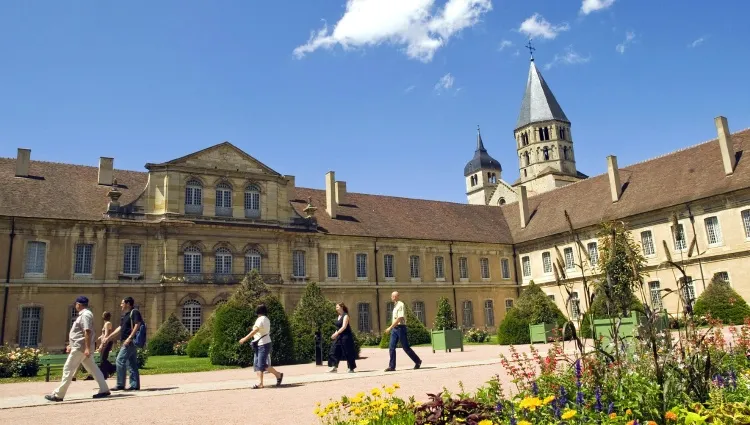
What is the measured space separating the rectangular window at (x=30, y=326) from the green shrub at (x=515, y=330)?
20.3 metres

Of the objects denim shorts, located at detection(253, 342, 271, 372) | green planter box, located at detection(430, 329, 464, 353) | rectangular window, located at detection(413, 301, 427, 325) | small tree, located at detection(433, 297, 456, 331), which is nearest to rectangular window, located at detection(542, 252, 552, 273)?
rectangular window, located at detection(413, 301, 427, 325)

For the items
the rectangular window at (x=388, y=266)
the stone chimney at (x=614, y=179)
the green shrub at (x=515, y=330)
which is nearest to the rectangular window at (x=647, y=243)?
the stone chimney at (x=614, y=179)

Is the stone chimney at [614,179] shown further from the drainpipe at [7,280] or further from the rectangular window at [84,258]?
the drainpipe at [7,280]

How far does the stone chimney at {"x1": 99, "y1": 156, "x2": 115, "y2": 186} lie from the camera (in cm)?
3047

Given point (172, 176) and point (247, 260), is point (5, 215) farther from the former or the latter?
point (247, 260)

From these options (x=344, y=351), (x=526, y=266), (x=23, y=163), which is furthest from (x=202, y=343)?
(x=526, y=266)

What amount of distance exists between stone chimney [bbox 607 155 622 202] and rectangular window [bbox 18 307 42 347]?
3084 centimetres

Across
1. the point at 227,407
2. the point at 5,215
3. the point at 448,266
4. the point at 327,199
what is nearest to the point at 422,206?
the point at 448,266

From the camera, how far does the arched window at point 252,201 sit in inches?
1240

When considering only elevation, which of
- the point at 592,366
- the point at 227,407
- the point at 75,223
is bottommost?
the point at 227,407

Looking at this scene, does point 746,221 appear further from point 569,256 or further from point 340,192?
point 340,192

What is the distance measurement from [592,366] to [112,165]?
100.0ft

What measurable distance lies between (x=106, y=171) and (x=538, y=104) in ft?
169

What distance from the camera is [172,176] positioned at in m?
29.5
